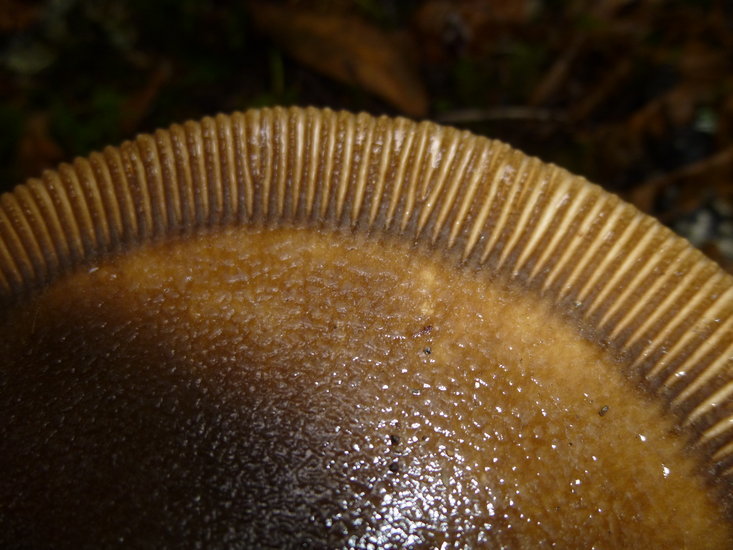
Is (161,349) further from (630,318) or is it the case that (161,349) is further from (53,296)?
(630,318)

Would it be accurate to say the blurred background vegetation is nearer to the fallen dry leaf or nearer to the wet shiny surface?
the fallen dry leaf

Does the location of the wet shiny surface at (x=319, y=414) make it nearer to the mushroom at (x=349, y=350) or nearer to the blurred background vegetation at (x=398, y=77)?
the mushroom at (x=349, y=350)

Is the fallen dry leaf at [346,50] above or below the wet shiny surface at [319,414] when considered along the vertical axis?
above

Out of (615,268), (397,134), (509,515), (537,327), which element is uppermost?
(397,134)

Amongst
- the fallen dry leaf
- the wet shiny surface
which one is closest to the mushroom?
the wet shiny surface

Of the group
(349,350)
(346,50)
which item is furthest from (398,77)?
(349,350)

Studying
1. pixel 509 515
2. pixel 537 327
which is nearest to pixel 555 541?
pixel 509 515

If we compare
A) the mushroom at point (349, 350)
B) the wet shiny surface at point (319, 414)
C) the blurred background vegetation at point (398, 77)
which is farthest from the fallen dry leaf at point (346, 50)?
the wet shiny surface at point (319, 414)
